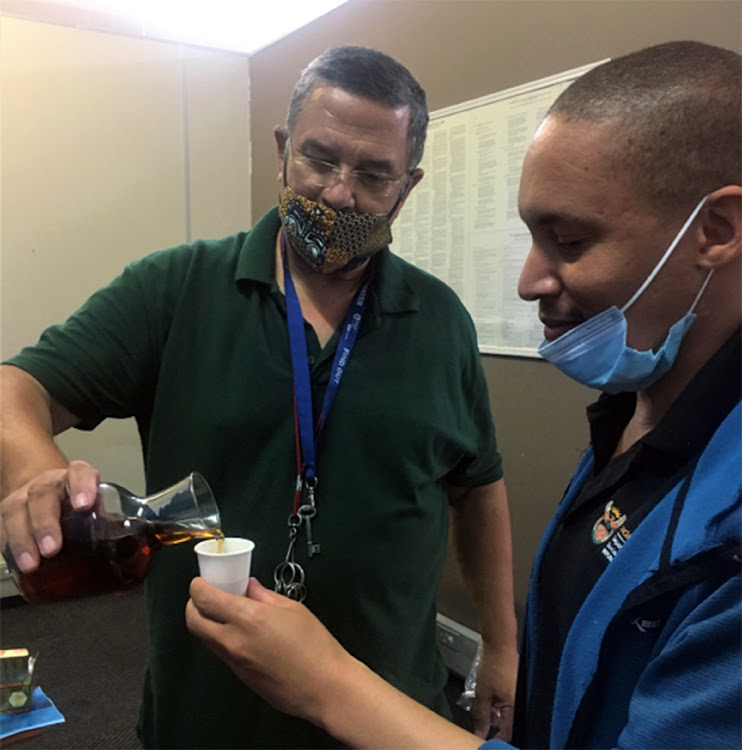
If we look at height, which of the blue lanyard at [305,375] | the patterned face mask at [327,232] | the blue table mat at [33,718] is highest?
the patterned face mask at [327,232]

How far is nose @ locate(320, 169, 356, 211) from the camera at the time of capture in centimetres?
135

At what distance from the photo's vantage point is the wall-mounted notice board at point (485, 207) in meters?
2.43

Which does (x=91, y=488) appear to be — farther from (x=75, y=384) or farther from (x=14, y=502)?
(x=75, y=384)

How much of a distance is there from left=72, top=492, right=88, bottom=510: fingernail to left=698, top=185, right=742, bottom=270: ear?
2.71ft

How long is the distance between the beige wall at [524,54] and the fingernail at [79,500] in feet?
5.84

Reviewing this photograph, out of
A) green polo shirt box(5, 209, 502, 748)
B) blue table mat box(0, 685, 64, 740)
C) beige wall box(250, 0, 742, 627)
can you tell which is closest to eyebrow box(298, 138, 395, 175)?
green polo shirt box(5, 209, 502, 748)

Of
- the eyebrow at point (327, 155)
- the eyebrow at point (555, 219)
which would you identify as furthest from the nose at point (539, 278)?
the eyebrow at point (327, 155)

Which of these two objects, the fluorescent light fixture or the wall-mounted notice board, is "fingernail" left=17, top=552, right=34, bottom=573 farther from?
the fluorescent light fixture

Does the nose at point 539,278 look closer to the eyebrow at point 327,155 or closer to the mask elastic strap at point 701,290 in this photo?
Result: the mask elastic strap at point 701,290

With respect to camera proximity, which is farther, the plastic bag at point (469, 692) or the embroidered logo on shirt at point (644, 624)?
the plastic bag at point (469, 692)

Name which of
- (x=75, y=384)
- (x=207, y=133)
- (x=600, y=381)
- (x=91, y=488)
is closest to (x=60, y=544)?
(x=91, y=488)

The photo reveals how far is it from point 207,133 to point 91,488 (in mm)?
3504

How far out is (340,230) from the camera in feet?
4.41

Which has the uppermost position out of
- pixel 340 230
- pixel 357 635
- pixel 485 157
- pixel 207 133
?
pixel 207 133
